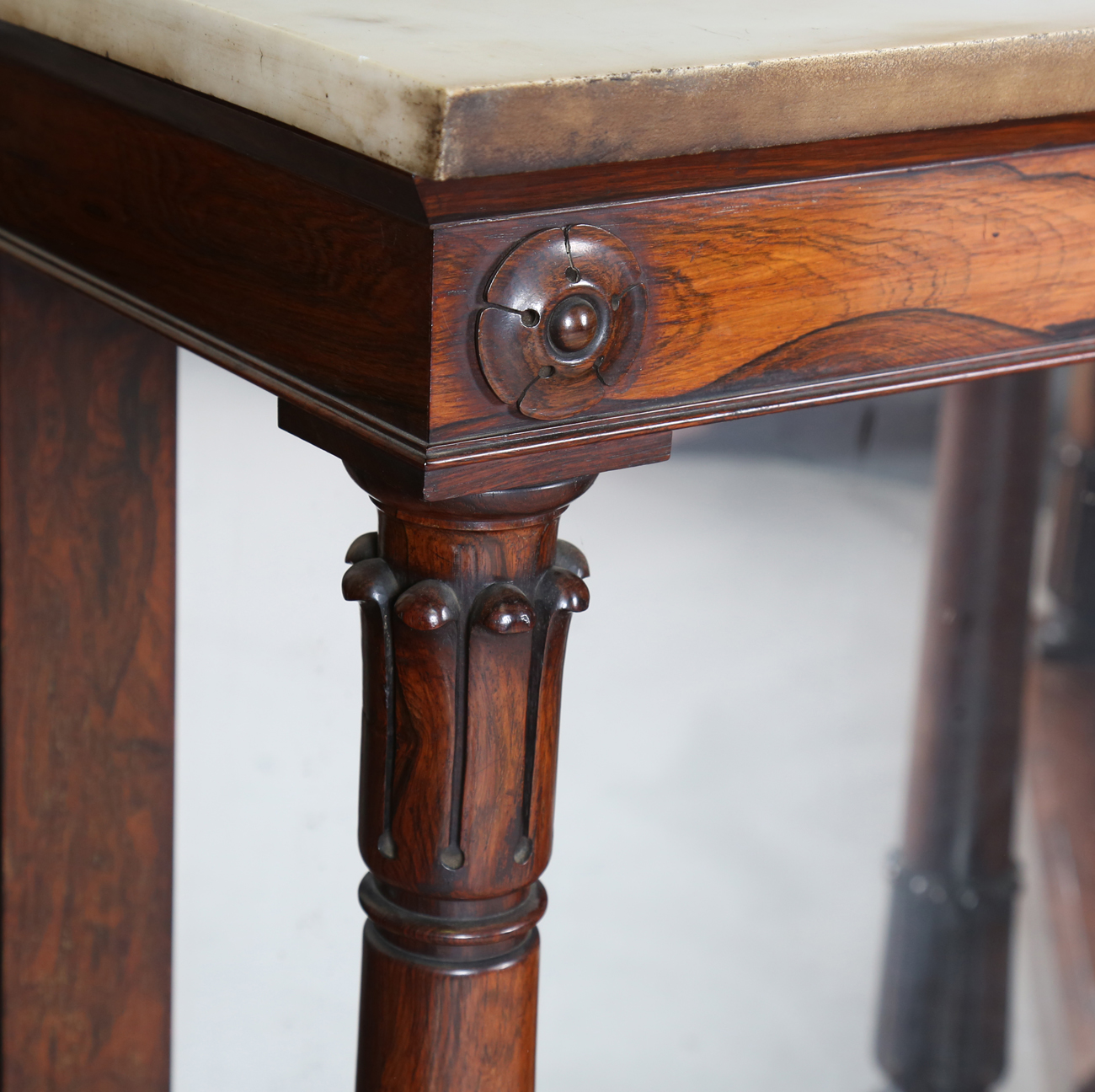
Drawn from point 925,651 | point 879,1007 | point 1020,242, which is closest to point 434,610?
point 1020,242

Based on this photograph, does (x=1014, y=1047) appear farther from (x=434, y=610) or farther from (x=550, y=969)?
(x=434, y=610)

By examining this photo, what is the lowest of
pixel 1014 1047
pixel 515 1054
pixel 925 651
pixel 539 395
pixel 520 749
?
pixel 1014 1047

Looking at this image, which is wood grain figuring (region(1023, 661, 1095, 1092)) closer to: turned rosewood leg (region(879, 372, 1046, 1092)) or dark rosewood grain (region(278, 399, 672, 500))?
turned rosewood leg (region(879, 372, 1046, 1092))

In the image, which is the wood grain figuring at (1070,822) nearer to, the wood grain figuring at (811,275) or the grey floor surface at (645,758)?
the grey floor surface at (645,758)

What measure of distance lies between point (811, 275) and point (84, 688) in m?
0.49

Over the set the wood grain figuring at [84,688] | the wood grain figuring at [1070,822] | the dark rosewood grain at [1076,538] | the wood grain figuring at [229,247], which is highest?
the wood grain figuring at [229,247]

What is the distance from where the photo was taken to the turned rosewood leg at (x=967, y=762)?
1055 millimetres

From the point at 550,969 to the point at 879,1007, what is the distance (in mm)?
312

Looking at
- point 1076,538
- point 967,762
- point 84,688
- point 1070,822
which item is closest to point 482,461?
point 84,688

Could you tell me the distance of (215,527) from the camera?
30.2 inches

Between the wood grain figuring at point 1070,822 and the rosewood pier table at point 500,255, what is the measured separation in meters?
0.86

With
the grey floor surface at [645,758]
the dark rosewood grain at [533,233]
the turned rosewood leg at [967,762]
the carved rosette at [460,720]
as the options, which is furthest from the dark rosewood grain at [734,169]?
the turned rosewood leg at [967,762]

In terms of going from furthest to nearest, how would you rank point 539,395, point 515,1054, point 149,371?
point 149,371 < point 515,1054 < point 539,395

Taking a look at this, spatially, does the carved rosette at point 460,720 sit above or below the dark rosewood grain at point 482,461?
below
